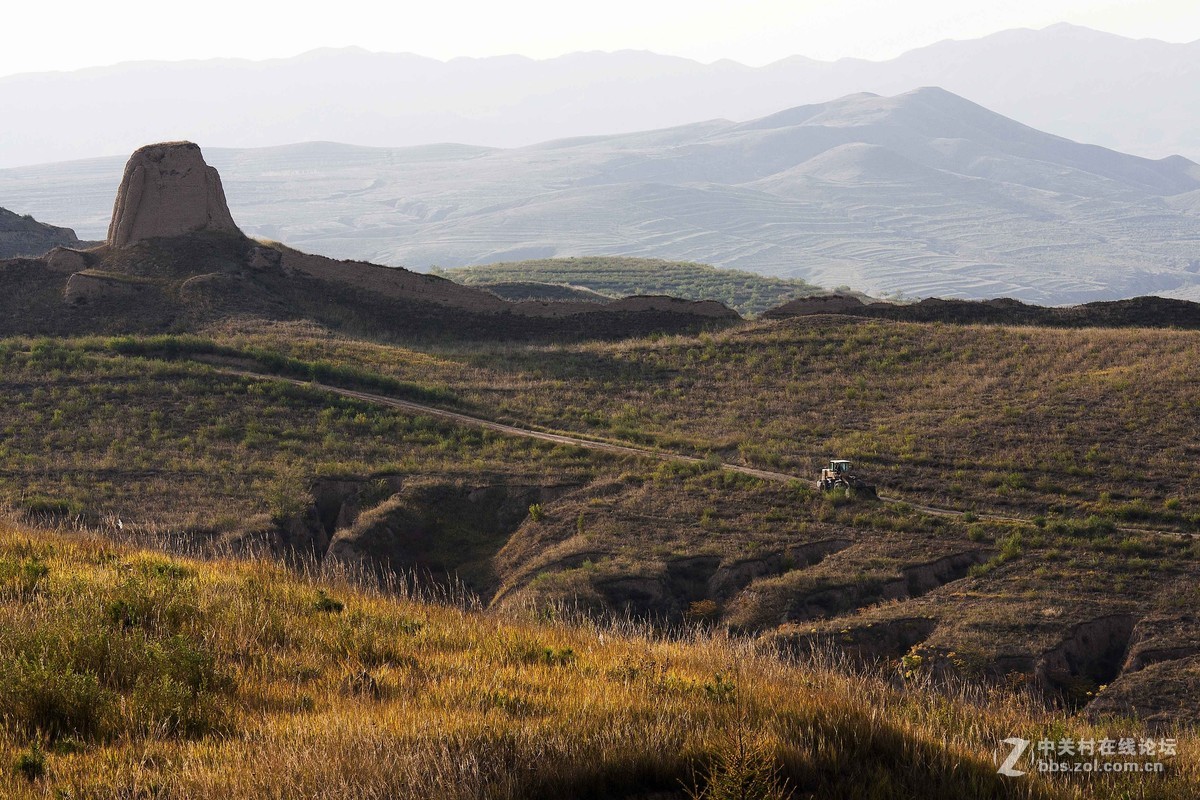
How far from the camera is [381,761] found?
259 inches

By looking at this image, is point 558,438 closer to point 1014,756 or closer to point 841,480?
point 841,480

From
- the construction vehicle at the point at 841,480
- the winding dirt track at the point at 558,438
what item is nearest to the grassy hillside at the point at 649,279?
the winding dirt track at the point at 558,438

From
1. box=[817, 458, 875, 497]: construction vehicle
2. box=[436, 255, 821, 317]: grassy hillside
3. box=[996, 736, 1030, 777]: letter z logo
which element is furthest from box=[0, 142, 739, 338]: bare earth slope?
box=[436, 255, 821, 317]: grassy hillside

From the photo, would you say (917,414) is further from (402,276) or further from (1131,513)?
(402,276)

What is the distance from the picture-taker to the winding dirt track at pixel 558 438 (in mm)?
28234

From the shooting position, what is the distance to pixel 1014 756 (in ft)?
26.3

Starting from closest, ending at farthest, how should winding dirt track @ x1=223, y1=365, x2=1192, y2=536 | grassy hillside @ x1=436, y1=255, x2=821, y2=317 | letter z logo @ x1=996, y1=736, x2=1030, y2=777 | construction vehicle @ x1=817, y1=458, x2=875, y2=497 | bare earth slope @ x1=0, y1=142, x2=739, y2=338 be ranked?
letter z logo @ x1=996, y1=736, x2=1030, y2=777 → winding dirt track @ x1=223, y1=365, x2=1192, y2=536 → construction vehicle @ x1=817, y1=458, x2=875, y2=497 → bare earth slope @ x1=0, y1=142, x2=739, y2=338 → grassy hillside @ x1=436, y1=255, x2=821, y2=317

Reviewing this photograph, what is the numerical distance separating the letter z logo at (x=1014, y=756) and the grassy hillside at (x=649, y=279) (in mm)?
92608

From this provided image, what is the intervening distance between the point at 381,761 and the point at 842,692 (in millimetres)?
4323

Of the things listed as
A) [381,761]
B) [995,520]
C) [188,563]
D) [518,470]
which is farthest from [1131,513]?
[381,761]

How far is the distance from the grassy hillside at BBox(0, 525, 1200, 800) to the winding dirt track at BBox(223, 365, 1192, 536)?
722 inches

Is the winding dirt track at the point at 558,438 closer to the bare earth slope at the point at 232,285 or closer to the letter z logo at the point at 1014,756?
the bare earth slope at the point at 232,285

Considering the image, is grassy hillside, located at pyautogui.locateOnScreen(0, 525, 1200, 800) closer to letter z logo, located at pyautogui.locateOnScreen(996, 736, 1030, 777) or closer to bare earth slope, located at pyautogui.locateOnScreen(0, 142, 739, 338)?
letter z logo, located at pyautogui.locateOnScreen(996, 736, 1030, 777)

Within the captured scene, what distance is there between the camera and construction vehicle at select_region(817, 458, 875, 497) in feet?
95.6
